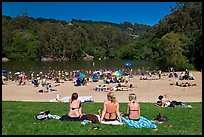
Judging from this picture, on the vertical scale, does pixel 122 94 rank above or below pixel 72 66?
below

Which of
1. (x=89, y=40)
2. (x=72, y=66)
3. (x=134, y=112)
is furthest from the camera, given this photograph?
(x=89, y=40)

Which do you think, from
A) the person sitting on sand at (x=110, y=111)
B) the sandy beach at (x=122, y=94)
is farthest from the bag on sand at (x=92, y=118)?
the sandy beach at (x=122, y=94)

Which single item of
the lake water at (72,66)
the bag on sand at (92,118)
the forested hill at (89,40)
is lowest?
the bag on sand at (92,118)

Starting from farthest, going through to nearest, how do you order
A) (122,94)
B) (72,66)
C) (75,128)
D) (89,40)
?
(89,40), (72,66), (122,94), (75,128)

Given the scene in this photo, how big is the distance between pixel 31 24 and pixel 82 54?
118ft

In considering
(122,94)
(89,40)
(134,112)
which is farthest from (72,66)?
(134,112)

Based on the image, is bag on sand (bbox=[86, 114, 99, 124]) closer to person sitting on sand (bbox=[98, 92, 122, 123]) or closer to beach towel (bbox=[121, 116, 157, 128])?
person sitting on sand (bbox=[98, 92, 122, 123])

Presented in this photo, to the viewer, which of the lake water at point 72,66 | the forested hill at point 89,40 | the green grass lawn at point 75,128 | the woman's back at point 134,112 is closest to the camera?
the green grass lawn at point 75,128

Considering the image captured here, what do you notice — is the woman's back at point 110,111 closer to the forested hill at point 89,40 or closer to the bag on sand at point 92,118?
the bag on sand at point 92,118

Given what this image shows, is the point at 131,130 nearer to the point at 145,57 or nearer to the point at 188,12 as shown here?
the point at 188,12

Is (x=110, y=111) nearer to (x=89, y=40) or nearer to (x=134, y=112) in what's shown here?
(x=134, y=112)

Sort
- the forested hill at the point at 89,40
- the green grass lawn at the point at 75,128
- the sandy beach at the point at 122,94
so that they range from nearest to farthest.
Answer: the green grass lawn at the point at 75,128 → the sandy beach at the point at 122,94 → the forested hill at the point at 89,40

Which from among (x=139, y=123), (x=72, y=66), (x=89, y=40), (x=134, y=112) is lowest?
(x=139, y=123)

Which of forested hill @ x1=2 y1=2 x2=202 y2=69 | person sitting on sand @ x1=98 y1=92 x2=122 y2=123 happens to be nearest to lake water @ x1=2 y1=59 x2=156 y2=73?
forested hill @ x1=2 y1=2 x2=202 y2=69
